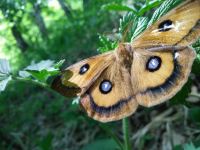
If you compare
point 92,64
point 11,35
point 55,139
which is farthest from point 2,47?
point 92,64

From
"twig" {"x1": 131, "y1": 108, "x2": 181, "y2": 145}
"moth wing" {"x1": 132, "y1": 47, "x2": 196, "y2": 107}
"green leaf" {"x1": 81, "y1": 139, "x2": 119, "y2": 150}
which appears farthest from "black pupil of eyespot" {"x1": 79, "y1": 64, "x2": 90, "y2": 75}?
"twig" {"x1": 131, "y1": 108, "x2": 181, "y2": 145}

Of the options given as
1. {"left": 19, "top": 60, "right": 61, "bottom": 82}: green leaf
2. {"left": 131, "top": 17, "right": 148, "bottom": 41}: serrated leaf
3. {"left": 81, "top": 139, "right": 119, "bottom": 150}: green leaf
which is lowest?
{"left": 81, "top": 139, "right": 119, "bottom": 150}: green leaf

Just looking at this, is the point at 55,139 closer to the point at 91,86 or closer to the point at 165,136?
the point at 165,136

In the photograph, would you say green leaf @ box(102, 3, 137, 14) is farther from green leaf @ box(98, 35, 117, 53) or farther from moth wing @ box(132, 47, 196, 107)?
moth wing @ box(132, 47, 196, 107)

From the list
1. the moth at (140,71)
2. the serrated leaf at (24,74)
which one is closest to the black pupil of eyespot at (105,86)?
the moth at (140,71)

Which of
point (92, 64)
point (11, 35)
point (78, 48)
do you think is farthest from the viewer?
point (11, 35)

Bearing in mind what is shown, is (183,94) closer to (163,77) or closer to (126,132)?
(163,77)
